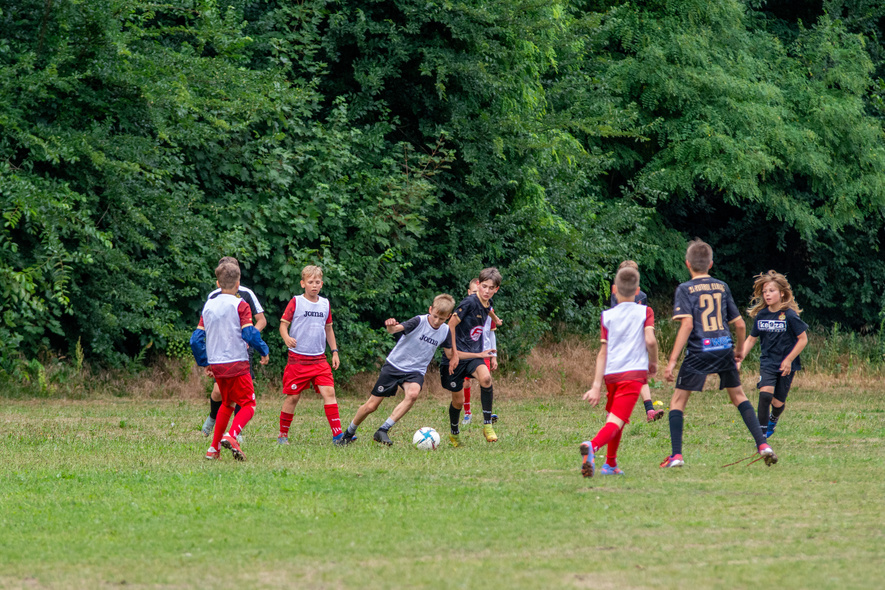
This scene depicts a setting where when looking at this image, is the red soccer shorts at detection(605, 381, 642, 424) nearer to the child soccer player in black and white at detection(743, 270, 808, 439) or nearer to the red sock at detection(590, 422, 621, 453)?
the red sock at detection(590, 422, 621, 453)

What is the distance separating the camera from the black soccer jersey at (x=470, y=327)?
11.6 m

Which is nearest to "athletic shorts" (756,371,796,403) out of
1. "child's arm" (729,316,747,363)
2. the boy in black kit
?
"child's arm" (729,316,747,363)

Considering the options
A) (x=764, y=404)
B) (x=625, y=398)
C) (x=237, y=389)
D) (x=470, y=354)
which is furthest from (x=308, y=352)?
(x=764, y=404)

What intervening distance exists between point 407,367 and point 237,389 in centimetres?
200

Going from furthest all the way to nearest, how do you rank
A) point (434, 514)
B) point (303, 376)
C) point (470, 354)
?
point (470, 354) → point (303, 376) → point (434, 514)

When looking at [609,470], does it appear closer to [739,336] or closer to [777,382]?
[739,336]

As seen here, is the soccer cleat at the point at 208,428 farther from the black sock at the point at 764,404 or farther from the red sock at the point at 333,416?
the black sock at the point at 764,404

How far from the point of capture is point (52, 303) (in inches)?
613

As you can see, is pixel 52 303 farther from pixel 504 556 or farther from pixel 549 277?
pixel 504 556

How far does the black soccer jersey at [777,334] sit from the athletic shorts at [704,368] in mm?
2238

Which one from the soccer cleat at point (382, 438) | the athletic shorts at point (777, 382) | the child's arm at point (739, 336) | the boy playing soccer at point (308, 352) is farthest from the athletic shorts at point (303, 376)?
the athletic shorts at point (777, 382)

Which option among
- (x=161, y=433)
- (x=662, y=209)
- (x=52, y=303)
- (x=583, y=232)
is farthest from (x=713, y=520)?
(x=662, y=209)

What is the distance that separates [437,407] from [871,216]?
656 inches

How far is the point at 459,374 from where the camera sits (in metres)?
11.3
